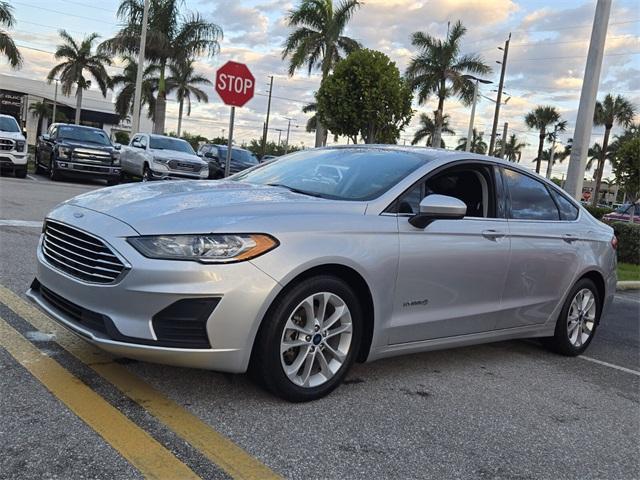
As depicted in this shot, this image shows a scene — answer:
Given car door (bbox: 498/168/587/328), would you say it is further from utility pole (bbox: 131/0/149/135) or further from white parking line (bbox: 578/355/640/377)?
utility pole (bbox: 131/0/149/135)

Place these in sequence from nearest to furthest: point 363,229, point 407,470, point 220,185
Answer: point 407,470
point 363,229
point 220,185

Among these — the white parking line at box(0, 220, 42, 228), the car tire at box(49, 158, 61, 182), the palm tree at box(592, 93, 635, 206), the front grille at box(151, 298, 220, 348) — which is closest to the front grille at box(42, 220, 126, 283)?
the front grille at box(151, 298, 220, 348)

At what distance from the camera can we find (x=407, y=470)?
2871 millimetres

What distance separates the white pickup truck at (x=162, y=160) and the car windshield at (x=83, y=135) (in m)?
1.05

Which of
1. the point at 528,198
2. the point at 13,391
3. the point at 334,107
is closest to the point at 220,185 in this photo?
the point at 13,391

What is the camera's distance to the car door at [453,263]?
384 centimetres

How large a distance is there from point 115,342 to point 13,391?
0.63 m

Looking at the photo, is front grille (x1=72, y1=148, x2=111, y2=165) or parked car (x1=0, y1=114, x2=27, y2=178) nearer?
parked car (x1=0, y1=114, x2=27, y2=178)

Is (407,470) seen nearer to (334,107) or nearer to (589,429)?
(589,429)

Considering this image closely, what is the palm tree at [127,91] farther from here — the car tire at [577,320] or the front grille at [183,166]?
the car tire at [577,320]

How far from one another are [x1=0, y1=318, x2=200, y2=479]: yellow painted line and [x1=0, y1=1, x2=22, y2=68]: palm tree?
1128 inches

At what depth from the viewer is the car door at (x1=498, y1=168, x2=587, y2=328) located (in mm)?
4578

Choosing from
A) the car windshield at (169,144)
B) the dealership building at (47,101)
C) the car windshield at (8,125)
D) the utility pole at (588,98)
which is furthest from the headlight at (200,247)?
the dealership building at (47,101)

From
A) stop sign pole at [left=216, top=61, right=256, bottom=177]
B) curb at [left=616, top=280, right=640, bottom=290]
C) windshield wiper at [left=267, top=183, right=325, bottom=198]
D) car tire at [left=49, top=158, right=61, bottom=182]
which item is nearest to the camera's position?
windshield wiper at [left=267, top=183, right=325, bottom=198]
